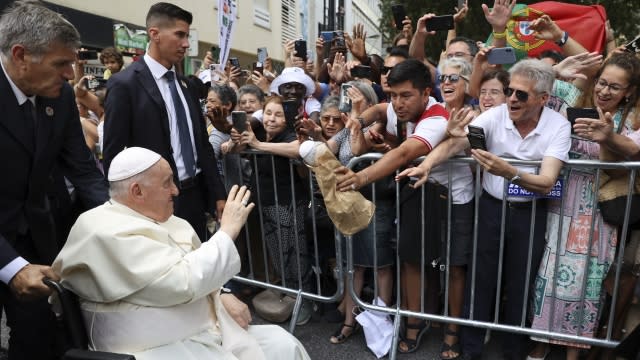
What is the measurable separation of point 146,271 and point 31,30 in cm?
114

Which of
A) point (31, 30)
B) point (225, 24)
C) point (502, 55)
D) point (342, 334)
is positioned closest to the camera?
point (31, 30)

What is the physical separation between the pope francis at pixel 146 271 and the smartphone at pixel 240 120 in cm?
150

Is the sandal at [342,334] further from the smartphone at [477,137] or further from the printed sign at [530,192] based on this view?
the smartphone at [477,137]

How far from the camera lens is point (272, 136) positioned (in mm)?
3947

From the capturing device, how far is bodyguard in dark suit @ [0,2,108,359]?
2145mm

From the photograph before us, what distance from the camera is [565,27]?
4477mm

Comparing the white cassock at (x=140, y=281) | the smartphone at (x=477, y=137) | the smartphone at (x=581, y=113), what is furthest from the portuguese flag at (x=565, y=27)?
the white cassock at (x=140, y=281)

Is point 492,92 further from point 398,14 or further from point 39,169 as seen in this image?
point 39,169

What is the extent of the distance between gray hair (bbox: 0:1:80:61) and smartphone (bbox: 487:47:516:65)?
2724mm

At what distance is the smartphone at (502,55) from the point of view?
3.55m

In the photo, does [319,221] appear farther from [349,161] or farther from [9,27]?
[9,27]

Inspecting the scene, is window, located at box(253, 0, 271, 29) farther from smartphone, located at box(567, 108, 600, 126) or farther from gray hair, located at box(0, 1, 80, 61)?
A: gray hair, located at box(0, 1, 80, 61)

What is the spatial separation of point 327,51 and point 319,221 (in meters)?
2.95

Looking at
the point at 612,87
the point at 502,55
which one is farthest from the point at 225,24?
the point at 612,87
